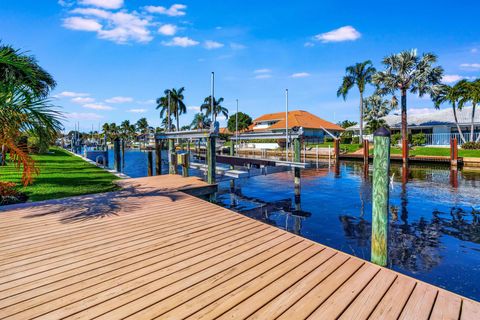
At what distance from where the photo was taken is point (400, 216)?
981 centimetres

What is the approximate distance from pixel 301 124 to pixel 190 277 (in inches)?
1898

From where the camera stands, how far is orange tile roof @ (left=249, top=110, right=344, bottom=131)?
5034 cm

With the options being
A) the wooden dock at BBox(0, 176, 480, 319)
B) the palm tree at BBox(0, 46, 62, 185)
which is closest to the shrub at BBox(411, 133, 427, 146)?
the wooden dock at BBox(0, 176, 480, 319)

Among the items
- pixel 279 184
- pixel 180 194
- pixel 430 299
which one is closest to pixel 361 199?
pixel 279 184

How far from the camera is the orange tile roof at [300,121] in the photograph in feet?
165

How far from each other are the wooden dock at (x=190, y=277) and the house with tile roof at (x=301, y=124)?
1675 inches

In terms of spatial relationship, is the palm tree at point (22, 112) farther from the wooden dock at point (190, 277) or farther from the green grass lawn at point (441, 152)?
the green grass lawn at point (441, 152)

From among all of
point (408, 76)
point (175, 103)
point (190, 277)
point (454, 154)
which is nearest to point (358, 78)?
point (408, 76)

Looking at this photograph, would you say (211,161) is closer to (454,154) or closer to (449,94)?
(454,154)

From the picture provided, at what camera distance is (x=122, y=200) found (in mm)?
7836

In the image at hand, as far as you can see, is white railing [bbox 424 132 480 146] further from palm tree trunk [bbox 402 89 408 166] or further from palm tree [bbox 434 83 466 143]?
palm tree trunk [bbox 402 89 408 166]

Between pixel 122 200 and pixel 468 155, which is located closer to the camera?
pixel 122 200

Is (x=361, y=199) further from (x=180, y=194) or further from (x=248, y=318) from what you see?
(x=248, y=318)

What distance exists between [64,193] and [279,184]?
11168 millimetres
